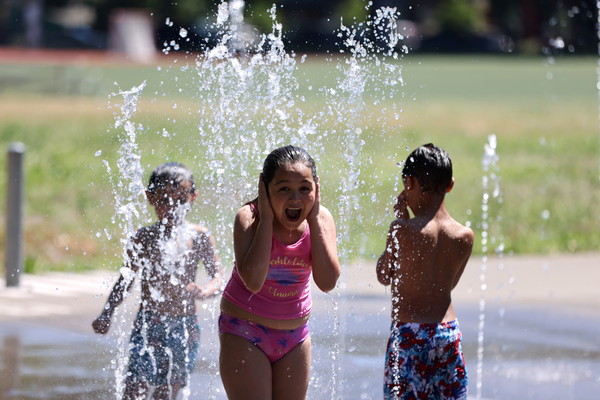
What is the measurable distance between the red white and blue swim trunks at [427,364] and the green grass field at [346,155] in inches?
62.9

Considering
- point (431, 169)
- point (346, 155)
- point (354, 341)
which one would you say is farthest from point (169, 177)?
point (346, 155)

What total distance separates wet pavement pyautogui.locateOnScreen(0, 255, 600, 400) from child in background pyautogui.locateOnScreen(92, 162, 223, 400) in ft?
2.24

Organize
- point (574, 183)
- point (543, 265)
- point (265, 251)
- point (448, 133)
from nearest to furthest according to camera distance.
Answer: point (265, 251) < point (543, 265) < point (574, 183) < point (448, 133)

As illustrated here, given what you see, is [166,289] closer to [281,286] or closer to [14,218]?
[281,286]

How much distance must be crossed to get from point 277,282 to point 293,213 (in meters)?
0.26

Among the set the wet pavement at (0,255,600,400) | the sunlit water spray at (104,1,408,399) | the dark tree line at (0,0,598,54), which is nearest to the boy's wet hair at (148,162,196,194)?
the sunlit water spray at (104,1,408,399)

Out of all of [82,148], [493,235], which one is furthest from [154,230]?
[82,148]

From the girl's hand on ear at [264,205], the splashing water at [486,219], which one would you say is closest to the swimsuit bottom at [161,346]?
the girl's hand on ear at [264,205]

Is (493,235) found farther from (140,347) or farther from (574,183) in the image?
(140,347)

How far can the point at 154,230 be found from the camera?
4.84 m

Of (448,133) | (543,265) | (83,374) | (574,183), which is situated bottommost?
(83,374)

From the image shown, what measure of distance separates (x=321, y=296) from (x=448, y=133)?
40.7ft

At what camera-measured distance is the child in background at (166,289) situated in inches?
185

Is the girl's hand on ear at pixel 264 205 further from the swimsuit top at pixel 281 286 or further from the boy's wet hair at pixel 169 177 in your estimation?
the boy's wet hair at pixel 169 177
